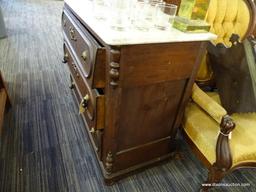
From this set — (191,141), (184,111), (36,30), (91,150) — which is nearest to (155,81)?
(184,111)

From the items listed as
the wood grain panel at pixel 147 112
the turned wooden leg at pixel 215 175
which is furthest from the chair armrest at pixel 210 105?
the turned wooden leg at pixel 215 175

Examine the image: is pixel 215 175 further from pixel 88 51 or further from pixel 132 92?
pixel 88 51

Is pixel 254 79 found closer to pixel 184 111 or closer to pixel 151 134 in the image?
pixel 184 111

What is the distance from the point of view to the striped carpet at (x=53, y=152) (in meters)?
1.33

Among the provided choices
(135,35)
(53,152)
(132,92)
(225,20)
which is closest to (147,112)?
(132,92)

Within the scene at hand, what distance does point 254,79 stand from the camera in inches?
44.0

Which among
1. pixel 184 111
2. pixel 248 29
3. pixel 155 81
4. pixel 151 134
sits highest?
pixel 248 29

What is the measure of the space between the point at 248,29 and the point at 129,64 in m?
1.05

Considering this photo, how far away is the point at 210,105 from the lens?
3.76ft

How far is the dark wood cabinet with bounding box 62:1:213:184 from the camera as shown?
3.06ft

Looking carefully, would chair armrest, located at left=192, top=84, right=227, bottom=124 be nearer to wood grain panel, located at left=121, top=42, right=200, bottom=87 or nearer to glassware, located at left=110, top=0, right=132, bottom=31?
wood grain panel, located at left=121, top=42, right=200, bottom=87

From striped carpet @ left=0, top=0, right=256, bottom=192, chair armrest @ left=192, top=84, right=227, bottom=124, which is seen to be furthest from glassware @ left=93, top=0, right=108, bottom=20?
striped carpet @ left=0, top=0, right=256, bottom=192

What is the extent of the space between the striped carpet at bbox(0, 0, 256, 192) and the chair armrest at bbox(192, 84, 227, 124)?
550 millimetres

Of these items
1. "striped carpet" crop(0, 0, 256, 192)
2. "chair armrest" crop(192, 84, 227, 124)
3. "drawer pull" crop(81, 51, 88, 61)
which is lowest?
"striped carpet" crop(0, 0, 256, 192)
